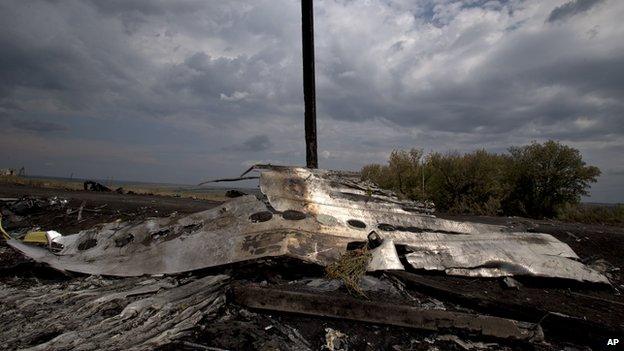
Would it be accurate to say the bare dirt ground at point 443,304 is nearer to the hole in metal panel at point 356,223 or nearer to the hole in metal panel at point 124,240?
the hole in metal panel at point 124,240

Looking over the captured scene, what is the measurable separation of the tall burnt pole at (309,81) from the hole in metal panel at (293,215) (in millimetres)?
2937

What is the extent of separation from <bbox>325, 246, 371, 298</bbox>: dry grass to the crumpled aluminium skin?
0.18 metres

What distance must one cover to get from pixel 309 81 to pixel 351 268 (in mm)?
4841

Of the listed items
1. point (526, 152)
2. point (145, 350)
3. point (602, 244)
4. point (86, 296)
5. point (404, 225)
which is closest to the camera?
point (145, 350)

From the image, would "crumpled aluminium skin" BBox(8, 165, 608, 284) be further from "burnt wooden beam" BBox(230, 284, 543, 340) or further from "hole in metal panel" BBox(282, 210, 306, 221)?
"burnt wooden beam" BBox(230, 284, 543, 340)

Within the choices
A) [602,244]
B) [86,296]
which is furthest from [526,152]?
[86,296]

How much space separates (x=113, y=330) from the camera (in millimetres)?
3395

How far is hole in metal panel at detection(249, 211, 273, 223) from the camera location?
501 centimetres

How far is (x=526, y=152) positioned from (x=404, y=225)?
22.3m

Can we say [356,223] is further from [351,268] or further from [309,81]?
[309,81]

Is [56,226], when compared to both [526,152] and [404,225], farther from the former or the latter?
[526,152]

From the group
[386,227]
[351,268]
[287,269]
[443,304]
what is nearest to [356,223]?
[386,227]

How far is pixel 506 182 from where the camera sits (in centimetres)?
2264

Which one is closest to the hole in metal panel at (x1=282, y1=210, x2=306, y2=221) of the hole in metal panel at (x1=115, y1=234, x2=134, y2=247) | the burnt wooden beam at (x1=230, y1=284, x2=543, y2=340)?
the burnt wooden beam at (x1=230, y1=284, x2=543, y2=340)
